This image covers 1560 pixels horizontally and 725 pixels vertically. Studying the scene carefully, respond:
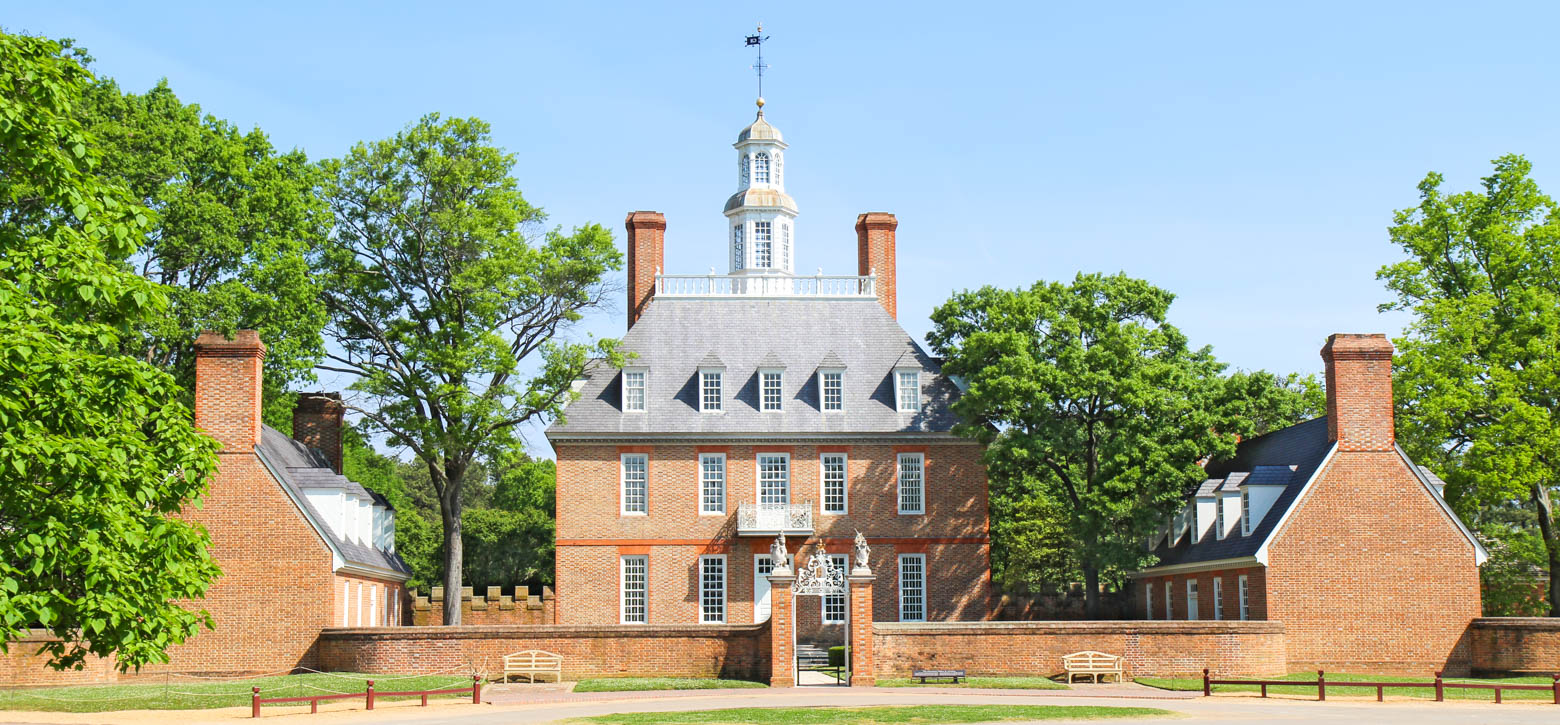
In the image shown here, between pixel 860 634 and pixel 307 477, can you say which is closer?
pixel 860 634

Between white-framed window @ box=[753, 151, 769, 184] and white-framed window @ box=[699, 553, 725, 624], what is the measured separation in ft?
45.2

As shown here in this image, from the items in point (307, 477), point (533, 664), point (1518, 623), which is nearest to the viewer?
point (533, 664)

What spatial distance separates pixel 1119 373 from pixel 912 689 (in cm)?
1146

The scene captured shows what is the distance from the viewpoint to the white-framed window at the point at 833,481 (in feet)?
125

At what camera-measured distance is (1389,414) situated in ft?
103

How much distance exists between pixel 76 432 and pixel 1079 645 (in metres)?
20.2

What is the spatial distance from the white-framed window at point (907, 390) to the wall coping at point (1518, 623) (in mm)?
15062

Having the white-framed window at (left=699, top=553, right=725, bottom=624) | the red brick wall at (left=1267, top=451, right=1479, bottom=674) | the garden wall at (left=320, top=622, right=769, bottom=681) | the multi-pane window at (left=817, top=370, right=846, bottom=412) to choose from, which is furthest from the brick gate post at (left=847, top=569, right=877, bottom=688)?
the multi-pane window at (left=817, top=370, right=846, bottom=412)

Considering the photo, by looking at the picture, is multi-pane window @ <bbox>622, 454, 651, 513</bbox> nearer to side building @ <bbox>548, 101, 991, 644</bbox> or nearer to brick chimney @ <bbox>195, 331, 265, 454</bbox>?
side building @ <bbox>548, 101, 991, 644</bbox>

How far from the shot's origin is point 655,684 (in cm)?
2683

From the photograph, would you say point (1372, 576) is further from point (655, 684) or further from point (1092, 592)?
point (655, 684)

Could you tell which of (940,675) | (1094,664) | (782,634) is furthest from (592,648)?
(1094,664)

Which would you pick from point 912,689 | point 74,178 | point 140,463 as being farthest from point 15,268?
point 912,689

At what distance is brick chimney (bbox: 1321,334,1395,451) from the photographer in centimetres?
3131
